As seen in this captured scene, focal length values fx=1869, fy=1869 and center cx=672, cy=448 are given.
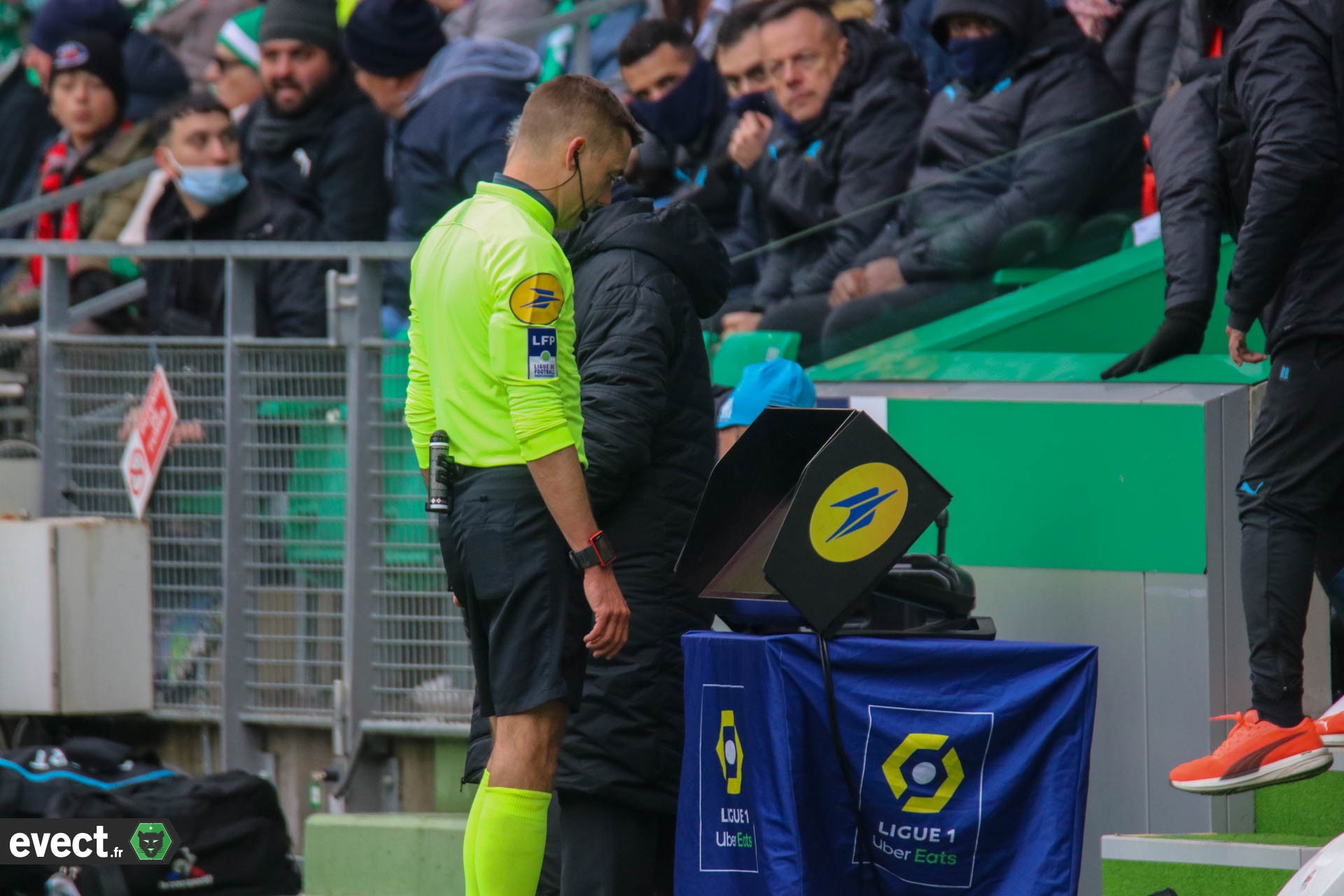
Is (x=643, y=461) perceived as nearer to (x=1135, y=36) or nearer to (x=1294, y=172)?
(x=1294, y=172)

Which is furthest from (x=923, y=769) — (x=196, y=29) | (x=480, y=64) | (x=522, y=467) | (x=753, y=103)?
(x=196, y=29)

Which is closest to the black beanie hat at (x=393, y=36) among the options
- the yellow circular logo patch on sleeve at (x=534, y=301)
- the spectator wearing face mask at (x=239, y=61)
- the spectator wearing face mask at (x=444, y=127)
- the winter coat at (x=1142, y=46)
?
the spectator wearing face mask at (x=444, y=127)

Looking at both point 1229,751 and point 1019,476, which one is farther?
point 1019,476

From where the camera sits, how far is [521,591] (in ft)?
12.5

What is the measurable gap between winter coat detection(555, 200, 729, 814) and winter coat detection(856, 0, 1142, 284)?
2044mm

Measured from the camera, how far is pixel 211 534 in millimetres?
6902

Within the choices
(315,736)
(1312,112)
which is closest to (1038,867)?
(1312,112)

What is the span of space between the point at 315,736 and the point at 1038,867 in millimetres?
3554

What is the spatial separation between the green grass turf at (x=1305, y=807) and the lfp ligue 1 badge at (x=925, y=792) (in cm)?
84

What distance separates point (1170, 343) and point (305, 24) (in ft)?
15.9

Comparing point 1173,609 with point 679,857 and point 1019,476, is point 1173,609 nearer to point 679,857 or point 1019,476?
point 1019,476

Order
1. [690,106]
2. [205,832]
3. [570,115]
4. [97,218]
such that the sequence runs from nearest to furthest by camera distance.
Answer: [570,115], [205,832], [690,106], [97,218]

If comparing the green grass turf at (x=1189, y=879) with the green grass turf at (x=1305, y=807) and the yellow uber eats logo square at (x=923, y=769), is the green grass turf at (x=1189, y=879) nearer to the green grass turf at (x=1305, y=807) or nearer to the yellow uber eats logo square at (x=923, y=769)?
the green grass turf at (x=1305, y=807)

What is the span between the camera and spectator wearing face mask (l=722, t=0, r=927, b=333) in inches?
271
